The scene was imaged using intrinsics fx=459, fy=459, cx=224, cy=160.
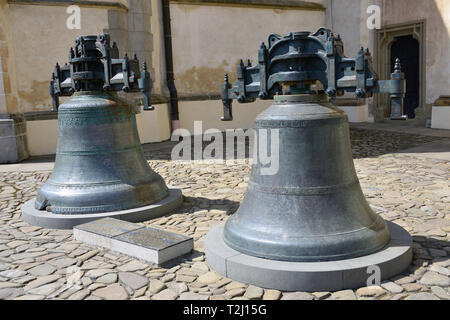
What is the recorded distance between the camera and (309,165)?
11.2ft

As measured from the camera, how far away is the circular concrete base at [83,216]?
493 cm

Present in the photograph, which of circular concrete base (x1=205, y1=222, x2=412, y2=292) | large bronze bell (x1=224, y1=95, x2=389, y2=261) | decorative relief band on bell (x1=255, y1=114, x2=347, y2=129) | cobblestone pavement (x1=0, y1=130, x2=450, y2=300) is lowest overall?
cobblestone pavement (x1=0, y1=130, x2=450, y2=300)

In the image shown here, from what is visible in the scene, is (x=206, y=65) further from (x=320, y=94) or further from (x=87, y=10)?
(x=320, y=94)

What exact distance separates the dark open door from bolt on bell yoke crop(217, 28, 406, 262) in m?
12.7

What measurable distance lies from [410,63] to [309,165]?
13.2 m

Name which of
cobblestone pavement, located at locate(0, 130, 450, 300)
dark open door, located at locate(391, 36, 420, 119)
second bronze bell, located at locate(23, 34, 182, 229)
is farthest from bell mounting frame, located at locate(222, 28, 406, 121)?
dark open door, located at locate(391, 36, 420, 119)

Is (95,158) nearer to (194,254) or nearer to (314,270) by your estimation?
(194,254)

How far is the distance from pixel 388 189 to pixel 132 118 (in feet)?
11.5

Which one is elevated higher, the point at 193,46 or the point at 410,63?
the point at 193,46

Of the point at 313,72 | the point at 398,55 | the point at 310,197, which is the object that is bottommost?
the point at 310,197

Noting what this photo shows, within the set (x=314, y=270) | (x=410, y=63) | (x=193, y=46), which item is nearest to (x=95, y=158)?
(x=314, y=270)

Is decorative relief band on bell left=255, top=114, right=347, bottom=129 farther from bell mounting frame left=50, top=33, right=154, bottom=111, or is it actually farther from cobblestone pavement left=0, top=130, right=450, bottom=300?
bell mounting frame left=50, top=33, right=154, bottom=111

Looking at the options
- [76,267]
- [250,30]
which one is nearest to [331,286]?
[76,267]

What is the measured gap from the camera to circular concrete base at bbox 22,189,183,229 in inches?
194
